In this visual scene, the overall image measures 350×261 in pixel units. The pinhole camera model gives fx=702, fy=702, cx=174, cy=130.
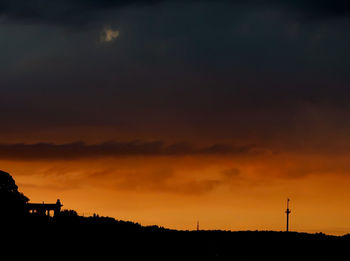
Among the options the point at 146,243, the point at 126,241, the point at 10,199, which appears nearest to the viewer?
the point at 146,243

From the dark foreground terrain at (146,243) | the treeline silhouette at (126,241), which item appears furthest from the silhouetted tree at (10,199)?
the dark foreground terrain at (146,243)

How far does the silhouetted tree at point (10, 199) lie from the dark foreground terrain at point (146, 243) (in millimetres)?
1495

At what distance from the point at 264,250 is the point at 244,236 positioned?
5.53 metres

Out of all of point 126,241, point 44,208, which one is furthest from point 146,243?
point 44,208

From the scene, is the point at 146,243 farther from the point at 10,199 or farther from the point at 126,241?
the point at 10,199

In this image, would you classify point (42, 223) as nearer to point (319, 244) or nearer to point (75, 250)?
point (75, 250)

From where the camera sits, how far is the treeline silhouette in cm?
4856

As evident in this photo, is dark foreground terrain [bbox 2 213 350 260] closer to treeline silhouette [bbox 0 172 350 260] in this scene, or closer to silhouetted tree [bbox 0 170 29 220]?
treeline silhouette [bbox 0 172 350 260]

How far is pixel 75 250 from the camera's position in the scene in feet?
160

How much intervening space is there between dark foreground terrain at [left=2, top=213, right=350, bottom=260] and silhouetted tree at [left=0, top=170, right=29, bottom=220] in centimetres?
150

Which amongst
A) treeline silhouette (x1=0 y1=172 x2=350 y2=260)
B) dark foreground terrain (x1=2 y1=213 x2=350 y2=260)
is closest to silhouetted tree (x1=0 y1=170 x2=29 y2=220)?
treeline silhouette (x1=0 y1=172 x2=350 y2=260)

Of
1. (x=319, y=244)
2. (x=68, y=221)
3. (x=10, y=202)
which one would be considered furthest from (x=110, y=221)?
(x=319, y=244)

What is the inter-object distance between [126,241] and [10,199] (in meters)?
10.1

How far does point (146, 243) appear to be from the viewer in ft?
172
